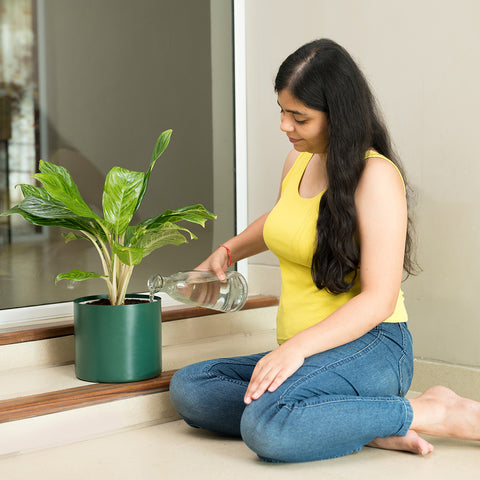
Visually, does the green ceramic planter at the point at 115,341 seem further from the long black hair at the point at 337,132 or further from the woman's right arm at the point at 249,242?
the long black hair at the point at 337,132

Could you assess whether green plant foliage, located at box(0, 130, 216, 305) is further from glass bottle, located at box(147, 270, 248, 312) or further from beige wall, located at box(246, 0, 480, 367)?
beige wall, located at box(246, 0, 480, 367)

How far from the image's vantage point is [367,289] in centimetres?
144

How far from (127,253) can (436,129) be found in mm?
972

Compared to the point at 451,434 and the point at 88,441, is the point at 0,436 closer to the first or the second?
the point at 88,441

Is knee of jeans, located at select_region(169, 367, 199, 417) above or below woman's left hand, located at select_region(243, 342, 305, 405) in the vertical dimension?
below

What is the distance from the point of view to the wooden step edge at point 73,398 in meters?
1.54

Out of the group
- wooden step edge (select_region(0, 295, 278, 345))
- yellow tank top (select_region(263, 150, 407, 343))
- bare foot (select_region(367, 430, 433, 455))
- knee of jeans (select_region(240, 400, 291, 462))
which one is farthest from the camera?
wooden step edge (select_region(0, 295, 278, 345))

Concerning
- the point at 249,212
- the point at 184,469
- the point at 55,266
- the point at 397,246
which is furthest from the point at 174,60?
the point at 184,469

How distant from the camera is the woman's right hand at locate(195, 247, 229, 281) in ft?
5.74

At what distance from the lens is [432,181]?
1.99 metres

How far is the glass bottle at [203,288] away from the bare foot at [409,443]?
0.57 m

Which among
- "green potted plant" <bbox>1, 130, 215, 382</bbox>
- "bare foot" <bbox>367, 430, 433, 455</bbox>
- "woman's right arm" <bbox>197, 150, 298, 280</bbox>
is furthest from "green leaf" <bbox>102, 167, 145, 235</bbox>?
"bare foot" <bbox>367, 430, 433, 455</bbox>

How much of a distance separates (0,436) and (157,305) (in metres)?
0.50

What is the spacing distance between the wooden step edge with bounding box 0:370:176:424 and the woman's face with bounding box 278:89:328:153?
2.39 feet
